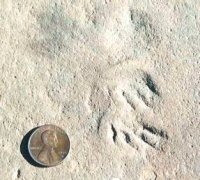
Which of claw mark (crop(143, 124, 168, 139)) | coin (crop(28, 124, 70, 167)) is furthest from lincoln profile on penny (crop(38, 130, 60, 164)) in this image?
claw mark (crop(143, 124, 168, 139))

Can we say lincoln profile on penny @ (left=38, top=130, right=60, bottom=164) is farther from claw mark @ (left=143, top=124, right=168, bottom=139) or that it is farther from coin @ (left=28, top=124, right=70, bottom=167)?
claw mark @ (left=143, top=124, right=168, bottom=139)

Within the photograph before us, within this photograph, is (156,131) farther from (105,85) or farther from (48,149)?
(48,149)

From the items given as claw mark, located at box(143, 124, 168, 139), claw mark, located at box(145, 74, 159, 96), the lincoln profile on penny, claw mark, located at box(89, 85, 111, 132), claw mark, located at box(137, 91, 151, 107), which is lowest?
the lincoln profile on penny

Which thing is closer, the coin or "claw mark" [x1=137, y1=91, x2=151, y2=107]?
the coin

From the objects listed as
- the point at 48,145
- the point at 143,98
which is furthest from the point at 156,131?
the point at 48,145

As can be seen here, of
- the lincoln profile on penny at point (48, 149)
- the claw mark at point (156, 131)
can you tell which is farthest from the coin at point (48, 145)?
the claw mark at point (156, 131)
